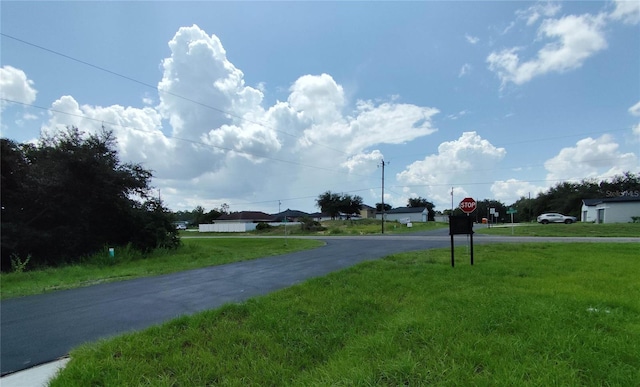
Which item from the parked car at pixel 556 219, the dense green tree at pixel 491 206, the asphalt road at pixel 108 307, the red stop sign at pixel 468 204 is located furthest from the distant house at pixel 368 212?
the asphalt road at pixel 108 307

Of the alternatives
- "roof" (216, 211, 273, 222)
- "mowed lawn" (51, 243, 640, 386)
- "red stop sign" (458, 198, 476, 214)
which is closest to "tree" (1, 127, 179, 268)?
"mowed lawn" (51, 243, 640, 386)

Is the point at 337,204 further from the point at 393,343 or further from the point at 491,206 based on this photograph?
the point at 393,343

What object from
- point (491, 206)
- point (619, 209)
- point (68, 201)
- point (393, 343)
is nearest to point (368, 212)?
point (491, 206)

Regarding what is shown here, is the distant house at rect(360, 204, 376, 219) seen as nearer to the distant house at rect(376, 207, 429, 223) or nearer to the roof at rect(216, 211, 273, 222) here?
the distant house at rect(376, 207, 429, 223)

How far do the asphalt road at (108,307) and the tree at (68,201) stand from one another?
8111 millimetres

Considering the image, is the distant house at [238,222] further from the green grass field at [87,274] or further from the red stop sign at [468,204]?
the red stop sign at [468,204]

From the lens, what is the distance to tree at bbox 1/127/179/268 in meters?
14.1

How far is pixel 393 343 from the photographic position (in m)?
3.64

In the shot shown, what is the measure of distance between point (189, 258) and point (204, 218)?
83767 mm

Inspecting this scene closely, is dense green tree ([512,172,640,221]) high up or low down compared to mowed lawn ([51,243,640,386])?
up

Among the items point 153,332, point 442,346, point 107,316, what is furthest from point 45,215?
point 442,346

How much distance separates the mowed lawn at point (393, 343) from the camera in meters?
3.00

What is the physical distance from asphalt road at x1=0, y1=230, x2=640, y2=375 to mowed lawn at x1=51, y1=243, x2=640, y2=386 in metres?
1.03

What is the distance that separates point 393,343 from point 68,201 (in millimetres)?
17456
